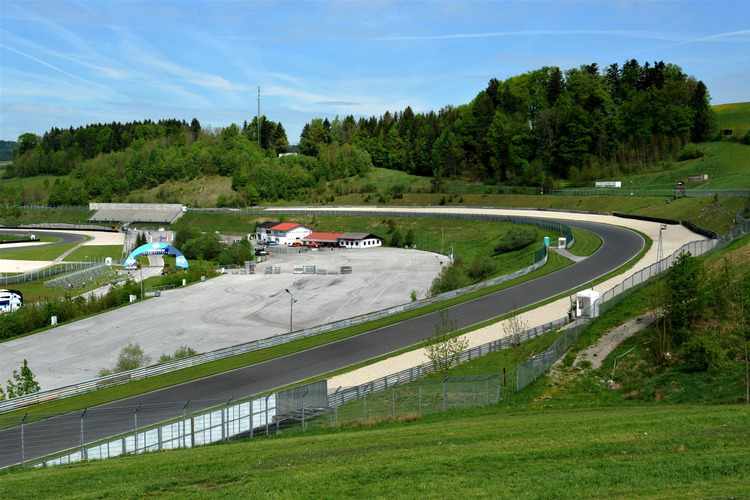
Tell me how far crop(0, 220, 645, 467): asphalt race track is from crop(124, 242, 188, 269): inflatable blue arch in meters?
53.4

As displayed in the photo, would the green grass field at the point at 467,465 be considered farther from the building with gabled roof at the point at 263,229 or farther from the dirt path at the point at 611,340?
the building with gabled roof at the point at 263,229

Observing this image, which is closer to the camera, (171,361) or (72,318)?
(171,361)

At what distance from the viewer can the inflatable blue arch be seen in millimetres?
88037

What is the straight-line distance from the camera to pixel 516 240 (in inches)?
3127

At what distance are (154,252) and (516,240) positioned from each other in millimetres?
55464

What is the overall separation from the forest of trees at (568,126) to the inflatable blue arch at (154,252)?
75167 millimetres

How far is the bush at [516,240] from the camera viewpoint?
78438 mm

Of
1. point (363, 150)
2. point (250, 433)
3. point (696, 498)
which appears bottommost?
point (250, 433)

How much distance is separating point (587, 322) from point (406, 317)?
15.7 meters

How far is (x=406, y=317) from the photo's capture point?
46.5 metres

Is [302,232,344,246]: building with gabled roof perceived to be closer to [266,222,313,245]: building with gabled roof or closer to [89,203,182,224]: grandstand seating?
[266,222,313,245]: building with gabled roof

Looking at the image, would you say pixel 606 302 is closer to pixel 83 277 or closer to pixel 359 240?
pixel 83 277

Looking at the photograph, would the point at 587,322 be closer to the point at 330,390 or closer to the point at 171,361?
the point at 330,390

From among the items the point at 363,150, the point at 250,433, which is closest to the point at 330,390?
the point at 250,433
